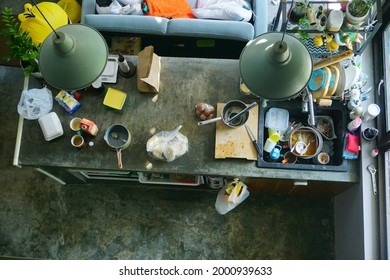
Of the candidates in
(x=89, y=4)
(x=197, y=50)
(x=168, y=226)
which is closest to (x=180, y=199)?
(x=168, y=226)

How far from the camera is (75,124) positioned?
2.88m

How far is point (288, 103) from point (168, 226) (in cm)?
153

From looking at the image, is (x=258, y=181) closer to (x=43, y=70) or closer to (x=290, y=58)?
(x=290, y=58)

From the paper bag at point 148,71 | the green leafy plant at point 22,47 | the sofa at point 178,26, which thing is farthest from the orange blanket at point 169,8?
the green leafy plant at point 22,47

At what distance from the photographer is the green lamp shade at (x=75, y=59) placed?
6.18ft

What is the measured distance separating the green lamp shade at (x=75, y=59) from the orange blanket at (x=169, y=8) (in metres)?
1.73

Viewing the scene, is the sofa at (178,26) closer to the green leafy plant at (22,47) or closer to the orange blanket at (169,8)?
the orange blanket at (169,8)

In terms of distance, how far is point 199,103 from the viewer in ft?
9.57

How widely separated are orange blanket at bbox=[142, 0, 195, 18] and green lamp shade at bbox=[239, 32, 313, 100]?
1.88 meters

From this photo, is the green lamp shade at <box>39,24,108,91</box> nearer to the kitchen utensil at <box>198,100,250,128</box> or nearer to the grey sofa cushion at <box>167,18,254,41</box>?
the kitchen utensil at <box>198,100,250,128</box>

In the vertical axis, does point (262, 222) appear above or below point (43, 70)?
below
